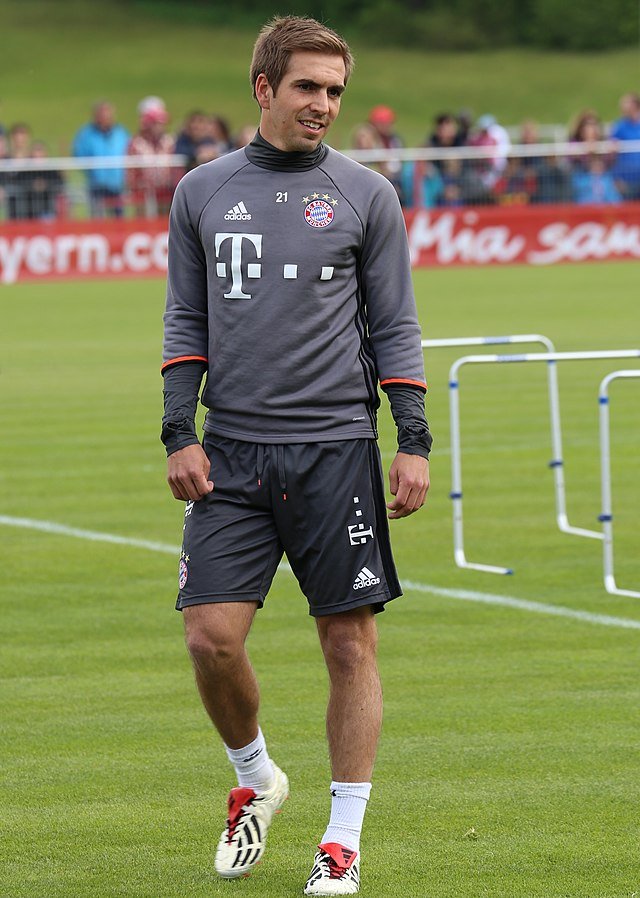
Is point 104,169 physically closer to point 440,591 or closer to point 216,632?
point 440,591

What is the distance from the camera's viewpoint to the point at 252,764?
17.2ft

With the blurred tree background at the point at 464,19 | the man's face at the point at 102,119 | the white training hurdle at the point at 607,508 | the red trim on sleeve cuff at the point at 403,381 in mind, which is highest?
the blurred tree background at the point at 464,19

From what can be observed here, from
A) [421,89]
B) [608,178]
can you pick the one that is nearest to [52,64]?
[421,89]

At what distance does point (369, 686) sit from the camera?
5.09 meters

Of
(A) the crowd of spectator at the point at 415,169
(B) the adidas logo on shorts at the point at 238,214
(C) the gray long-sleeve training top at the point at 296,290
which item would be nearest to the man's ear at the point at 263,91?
(C) the gray long-sleeve training top at the point at 296,290

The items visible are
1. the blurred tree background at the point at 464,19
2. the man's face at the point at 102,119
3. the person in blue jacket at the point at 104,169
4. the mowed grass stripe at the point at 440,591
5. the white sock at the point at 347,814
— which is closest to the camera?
the white sock at the point at 347,814

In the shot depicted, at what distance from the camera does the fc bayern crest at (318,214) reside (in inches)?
197

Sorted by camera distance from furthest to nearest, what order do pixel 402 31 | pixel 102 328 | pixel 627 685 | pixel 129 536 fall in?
1. pixel 402 31
2. pixel 102 328
3. pixel 129 536
4. pixel 627 685

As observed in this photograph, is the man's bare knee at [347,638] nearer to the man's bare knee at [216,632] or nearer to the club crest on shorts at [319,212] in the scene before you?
the man's bare knee at [216,632]

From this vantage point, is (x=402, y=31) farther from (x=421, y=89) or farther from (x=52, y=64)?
(x=52, y=64)

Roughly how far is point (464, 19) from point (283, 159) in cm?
8173

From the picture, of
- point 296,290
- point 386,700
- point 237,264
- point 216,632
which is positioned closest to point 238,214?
point 237,264

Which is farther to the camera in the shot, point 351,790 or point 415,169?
point 415,169

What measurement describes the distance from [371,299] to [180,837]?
1755 millimetres
